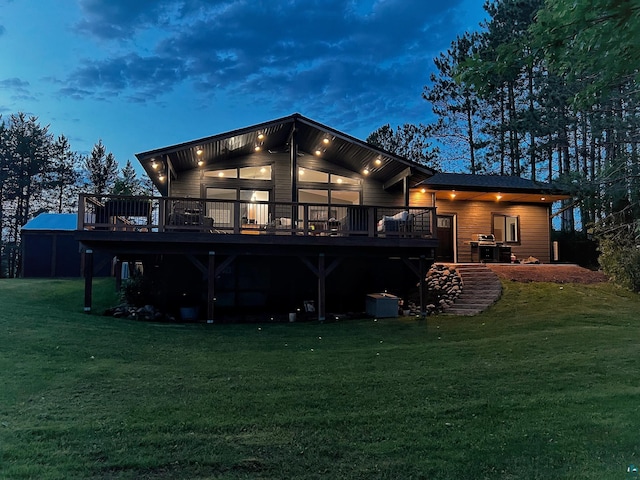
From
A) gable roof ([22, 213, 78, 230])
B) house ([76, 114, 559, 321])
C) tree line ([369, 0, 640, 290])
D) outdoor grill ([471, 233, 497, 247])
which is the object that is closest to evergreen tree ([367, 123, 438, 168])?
tree line ([369, 0, 640, 290])

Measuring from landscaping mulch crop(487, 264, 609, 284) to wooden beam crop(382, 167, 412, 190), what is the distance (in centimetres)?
431

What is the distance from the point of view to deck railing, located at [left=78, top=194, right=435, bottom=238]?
10.6 meters

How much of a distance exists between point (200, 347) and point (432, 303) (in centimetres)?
739

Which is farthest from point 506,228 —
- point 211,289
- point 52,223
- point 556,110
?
point 52,223

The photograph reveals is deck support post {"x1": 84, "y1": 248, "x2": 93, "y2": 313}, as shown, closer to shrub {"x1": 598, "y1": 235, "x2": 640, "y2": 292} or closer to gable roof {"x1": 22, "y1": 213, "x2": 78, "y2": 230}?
gable roof {"x1": 22, "y1": 213, "x2": 78, "y2": 230}

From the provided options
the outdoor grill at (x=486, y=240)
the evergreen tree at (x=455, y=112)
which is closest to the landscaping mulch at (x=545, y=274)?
the outdoor grill at (x=486, y=240)

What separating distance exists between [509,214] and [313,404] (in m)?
14.8

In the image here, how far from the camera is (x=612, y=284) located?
13945 mm

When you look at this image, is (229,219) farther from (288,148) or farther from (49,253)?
(49,253)

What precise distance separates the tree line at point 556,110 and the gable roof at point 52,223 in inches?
775

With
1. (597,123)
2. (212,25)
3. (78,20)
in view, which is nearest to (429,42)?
(212,25)

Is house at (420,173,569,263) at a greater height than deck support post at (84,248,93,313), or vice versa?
house at (420,173,569,263)

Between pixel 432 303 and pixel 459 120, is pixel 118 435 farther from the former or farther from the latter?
pixel 459 120

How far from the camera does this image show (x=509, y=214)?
17031 mm
